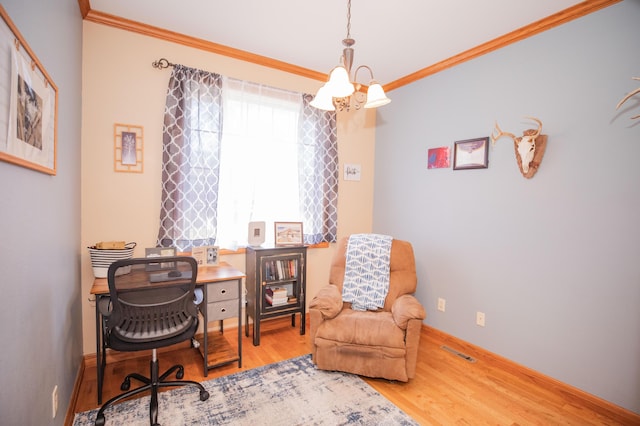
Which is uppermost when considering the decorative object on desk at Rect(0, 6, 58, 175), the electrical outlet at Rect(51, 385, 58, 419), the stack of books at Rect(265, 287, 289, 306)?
the decorative object on desk at Rect(0, 6, 58, 175)

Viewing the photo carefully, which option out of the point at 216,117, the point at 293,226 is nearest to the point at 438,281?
the point at 293,226

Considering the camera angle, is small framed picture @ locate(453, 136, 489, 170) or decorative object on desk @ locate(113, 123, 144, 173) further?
small framed picture @ locate(453, 136, 489, 170)

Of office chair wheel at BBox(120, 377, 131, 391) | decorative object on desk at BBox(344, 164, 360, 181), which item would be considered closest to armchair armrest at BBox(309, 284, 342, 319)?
office chair wheel at BBox(120, 377, 131, 391)

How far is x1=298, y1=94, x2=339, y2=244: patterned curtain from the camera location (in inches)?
129

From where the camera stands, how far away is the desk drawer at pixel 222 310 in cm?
235

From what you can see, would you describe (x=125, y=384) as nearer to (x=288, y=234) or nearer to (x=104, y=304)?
(x=104, y=304)

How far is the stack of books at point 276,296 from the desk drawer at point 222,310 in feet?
1.75

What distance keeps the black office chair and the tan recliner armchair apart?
93cm

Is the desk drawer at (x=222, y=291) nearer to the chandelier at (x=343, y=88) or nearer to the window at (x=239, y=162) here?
the window at (x=239, y=162)

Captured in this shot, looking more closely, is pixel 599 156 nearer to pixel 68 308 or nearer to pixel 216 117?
pixel 216 117

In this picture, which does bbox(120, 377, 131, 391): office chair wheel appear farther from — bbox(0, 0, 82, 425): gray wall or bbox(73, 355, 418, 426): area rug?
bbox(0, 0, 82, 425): gray wall

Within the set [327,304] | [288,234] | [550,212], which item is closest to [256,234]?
[288,234]

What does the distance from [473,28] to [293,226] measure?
228cm

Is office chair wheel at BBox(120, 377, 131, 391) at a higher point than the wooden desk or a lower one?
lower
